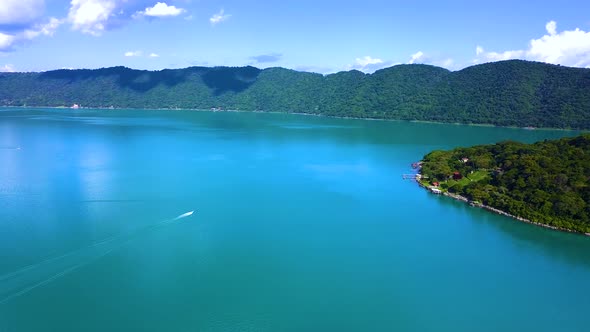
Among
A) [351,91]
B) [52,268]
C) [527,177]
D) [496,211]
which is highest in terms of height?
[351,91]

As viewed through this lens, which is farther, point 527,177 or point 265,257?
point 527,177

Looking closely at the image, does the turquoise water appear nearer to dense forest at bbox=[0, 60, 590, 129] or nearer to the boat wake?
the boat wake

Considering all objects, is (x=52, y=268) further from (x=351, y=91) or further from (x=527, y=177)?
(x=351, y=91)

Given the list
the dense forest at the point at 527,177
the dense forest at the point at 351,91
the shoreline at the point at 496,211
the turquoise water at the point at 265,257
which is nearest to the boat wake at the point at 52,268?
the turquoise water at the point at 265,257

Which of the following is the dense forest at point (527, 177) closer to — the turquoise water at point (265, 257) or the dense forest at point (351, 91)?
the turquoise water at point (265, 257)

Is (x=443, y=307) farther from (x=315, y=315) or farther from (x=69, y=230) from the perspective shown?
(x=69, y=230)

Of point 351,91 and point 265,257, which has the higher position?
point 351,91

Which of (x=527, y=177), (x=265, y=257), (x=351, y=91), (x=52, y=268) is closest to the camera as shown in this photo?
(x=52, y=268)

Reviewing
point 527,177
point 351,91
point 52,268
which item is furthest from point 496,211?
point 351,91

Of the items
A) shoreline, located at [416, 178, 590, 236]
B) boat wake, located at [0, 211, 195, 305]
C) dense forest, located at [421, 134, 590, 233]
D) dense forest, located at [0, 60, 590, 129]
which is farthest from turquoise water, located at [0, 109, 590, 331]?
dense forest, located at [0, 60, 590, 129]
